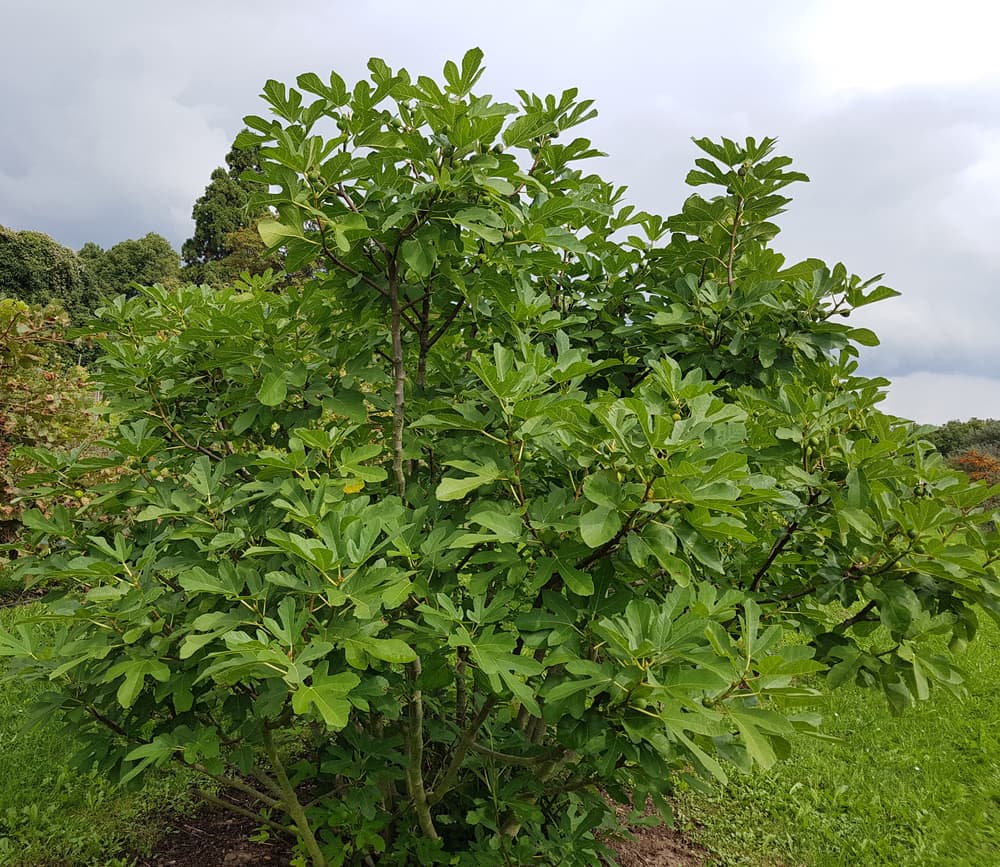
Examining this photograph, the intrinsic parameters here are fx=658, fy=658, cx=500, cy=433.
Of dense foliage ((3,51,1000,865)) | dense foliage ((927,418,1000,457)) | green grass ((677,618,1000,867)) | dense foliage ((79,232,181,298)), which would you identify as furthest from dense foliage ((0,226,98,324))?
dense foliage ((927,418,1000,457))

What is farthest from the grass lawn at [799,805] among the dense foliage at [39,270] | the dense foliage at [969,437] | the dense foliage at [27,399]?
the dense foliage at [39,270]

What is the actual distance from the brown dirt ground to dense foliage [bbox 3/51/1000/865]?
469 millimetres

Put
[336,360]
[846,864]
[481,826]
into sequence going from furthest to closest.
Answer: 1. [846,864]
2. [481,826]
3. [336,360]

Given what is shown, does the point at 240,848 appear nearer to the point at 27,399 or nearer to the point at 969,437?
the point at 27,399

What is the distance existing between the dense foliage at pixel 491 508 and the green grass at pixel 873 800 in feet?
4.26

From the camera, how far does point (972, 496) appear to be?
6.60 feet

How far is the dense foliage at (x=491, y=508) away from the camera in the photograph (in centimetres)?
159

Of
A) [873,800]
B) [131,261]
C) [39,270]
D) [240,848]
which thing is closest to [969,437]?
[873,800]

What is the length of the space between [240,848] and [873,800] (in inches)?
135

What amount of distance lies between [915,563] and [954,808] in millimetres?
2897

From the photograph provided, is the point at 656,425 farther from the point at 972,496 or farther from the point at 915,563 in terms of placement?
the point at 972,496

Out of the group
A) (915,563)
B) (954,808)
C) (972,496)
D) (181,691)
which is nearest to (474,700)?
(181,691)

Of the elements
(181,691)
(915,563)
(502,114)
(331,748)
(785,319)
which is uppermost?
(502,114)

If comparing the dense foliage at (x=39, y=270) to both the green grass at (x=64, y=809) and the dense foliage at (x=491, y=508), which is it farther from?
the dense foliage at (x=491, y=508)
